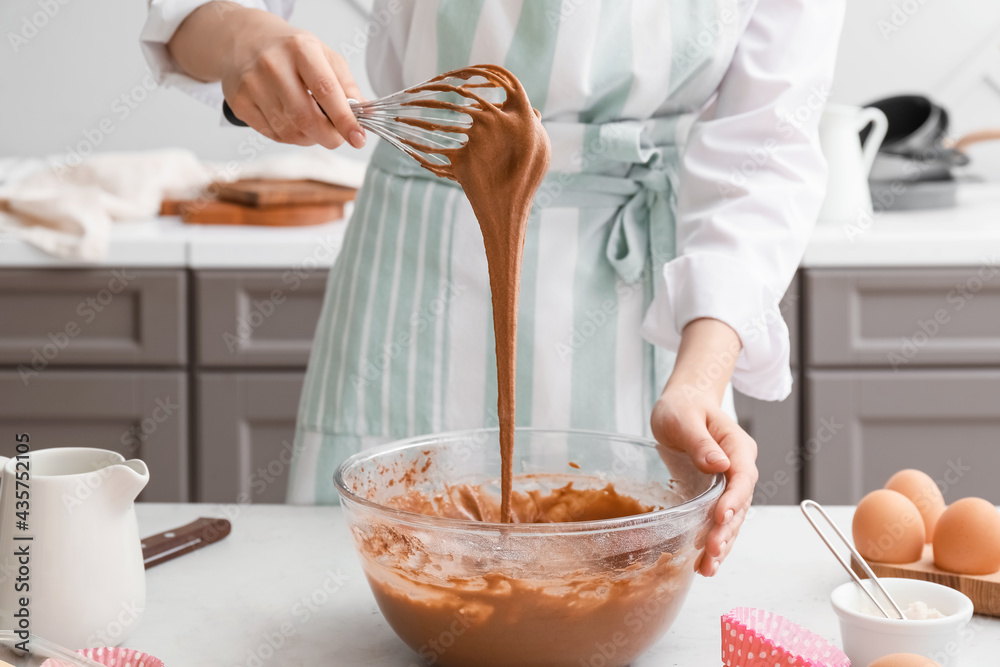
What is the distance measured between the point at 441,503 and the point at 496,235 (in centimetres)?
24

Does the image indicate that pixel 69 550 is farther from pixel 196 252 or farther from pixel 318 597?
pixel 196 252

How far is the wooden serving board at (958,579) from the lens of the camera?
30.2 inches

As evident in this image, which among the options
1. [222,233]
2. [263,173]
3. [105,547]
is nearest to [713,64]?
[105,547]

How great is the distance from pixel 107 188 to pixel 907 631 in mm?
1878

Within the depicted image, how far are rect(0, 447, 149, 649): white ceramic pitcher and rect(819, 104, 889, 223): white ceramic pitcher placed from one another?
5.40 feet

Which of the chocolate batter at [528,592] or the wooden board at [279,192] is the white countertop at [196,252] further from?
the chocolate batter at [528,592]

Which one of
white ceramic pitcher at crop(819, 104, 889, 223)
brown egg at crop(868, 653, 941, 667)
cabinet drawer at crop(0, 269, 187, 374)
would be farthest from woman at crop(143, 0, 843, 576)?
white ceramic pitcher at crop(819, 104, 889, 223)

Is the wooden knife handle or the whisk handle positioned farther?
the whisk handle

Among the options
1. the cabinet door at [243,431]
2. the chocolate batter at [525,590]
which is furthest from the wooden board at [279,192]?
the chocolate batter at [525,590]

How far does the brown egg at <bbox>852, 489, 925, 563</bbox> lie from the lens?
812 millimetres

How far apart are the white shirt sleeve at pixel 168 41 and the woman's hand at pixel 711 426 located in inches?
21.4

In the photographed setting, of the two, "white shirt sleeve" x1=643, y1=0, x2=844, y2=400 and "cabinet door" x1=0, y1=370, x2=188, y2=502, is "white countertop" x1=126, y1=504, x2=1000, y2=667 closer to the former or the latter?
"white shirt sleeve" x1=643, y1=0, x2=844, y2=400

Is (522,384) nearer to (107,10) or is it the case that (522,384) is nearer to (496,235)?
(496,235)

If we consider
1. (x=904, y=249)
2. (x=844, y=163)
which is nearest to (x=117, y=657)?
(x=904, y=249)
